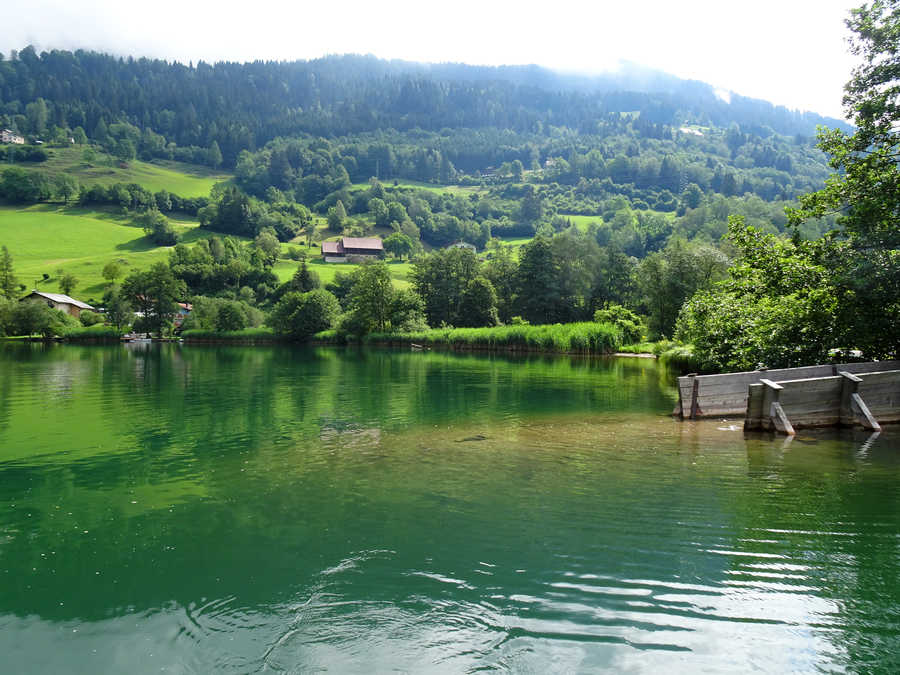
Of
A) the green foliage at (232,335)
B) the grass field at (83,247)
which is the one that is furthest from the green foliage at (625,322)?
the green foliage at (232,335)

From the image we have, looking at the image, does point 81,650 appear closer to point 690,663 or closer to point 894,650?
point 690,663

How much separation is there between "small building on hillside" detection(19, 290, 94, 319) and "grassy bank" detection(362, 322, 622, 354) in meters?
77.9

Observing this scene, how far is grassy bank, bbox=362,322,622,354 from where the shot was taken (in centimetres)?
6744

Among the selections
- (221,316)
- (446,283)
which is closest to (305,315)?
(221,316)

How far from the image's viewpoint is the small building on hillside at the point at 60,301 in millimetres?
115812

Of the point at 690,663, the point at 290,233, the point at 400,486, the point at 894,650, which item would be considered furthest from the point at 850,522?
the point at 290,233

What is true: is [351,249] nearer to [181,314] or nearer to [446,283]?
[181,314]

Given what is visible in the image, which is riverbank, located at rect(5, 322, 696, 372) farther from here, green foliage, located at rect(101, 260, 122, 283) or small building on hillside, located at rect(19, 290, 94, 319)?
green foliage, located at rect(101, 260, 122, 283)

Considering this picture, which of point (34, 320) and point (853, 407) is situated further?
point (34, 320)

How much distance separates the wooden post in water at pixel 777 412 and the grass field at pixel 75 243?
13906 cm

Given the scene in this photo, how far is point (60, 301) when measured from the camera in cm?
11831

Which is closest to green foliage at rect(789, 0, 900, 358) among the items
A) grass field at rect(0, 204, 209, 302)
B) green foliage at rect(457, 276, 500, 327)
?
green foliage at rect(457, 276, 500, 327)

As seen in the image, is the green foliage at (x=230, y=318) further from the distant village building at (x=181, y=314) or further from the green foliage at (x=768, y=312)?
the green foliage at (x=768, y=312)

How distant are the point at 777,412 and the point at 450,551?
1398 centimetres
